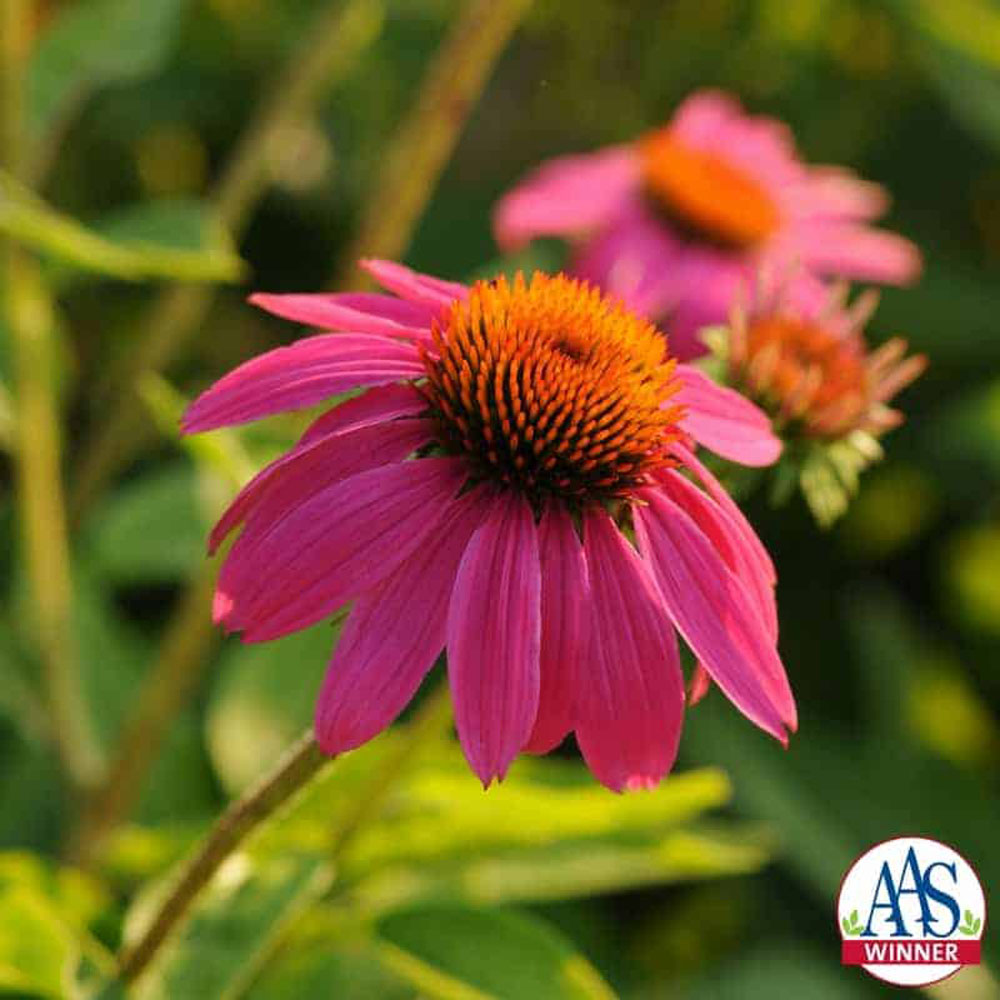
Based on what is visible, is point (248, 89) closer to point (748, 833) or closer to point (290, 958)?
point (748, 833)

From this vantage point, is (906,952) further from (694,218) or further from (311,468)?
(694,218)

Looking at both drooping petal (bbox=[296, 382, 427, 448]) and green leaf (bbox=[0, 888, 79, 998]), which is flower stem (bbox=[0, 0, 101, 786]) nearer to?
green leaf (bbox=[0, 888, 79, 998])

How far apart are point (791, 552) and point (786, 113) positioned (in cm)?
55

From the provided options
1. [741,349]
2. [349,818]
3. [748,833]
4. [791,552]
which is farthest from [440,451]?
[791,552]

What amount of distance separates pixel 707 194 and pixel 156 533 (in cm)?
56

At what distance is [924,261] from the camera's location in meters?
1.69

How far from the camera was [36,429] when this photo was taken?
896 millimetres

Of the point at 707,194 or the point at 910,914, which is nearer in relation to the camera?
the point at 910,914

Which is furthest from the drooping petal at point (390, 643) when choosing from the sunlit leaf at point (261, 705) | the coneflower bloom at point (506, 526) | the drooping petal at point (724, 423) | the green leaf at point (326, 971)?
the sunlit leaf at point (261, 705)

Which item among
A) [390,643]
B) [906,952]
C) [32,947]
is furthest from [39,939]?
[906,952]

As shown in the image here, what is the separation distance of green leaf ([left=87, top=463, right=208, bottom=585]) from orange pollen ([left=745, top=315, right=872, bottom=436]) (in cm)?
45

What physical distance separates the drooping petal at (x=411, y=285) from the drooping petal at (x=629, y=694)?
6.1 inches

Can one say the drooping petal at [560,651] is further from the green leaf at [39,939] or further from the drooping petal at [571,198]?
the drooping petal at [571,198]

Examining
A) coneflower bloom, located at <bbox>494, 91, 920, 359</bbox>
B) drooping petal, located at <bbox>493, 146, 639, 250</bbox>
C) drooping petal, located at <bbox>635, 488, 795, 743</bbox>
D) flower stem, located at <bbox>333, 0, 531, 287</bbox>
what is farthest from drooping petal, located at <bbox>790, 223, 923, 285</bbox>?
drooping petal, located at <bbox>635, 488, 795, 743</bbox>
